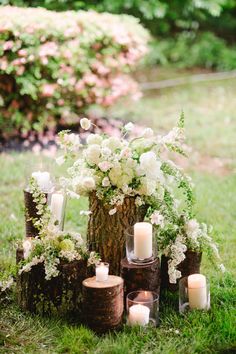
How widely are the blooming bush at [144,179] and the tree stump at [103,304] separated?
420 mm

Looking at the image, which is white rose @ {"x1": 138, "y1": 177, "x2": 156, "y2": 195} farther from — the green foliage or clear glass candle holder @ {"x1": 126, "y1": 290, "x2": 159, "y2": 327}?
the green foliage

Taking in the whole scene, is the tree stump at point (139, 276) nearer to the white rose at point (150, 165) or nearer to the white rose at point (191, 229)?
the white rose at point (191, 229)

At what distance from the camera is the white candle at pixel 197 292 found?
3.56m

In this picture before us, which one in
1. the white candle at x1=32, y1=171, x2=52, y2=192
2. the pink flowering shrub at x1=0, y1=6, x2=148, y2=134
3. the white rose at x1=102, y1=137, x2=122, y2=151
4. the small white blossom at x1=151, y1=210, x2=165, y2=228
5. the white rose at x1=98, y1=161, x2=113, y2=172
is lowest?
the small white blossom at x1=151, y1=210, x2=165, y2=228

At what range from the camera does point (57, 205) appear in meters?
3.88

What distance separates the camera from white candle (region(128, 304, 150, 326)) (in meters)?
3.40

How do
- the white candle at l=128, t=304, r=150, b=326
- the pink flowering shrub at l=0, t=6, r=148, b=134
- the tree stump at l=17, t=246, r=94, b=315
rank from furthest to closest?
the pink flowering shrub at l=0, t=6, r=148, b=134, the tree stump at l=17, t=246, r=94, b=315, the white candle at l=128, t=304, r=150, b=326

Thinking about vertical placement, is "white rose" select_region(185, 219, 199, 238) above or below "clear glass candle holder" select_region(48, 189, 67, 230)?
below

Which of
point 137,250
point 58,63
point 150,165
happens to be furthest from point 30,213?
point 58,63

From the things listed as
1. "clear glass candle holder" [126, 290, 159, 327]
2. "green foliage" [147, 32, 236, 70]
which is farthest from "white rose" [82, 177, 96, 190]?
"green foliage" [147, 32, 236, 70]

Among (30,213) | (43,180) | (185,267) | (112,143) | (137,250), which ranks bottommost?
(185,267)

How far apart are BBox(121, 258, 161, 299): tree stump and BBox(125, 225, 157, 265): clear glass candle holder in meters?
0.03

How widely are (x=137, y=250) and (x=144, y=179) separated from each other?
0.39 meters

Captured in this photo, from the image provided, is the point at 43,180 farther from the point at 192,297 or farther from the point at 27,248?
the point at 192,297
